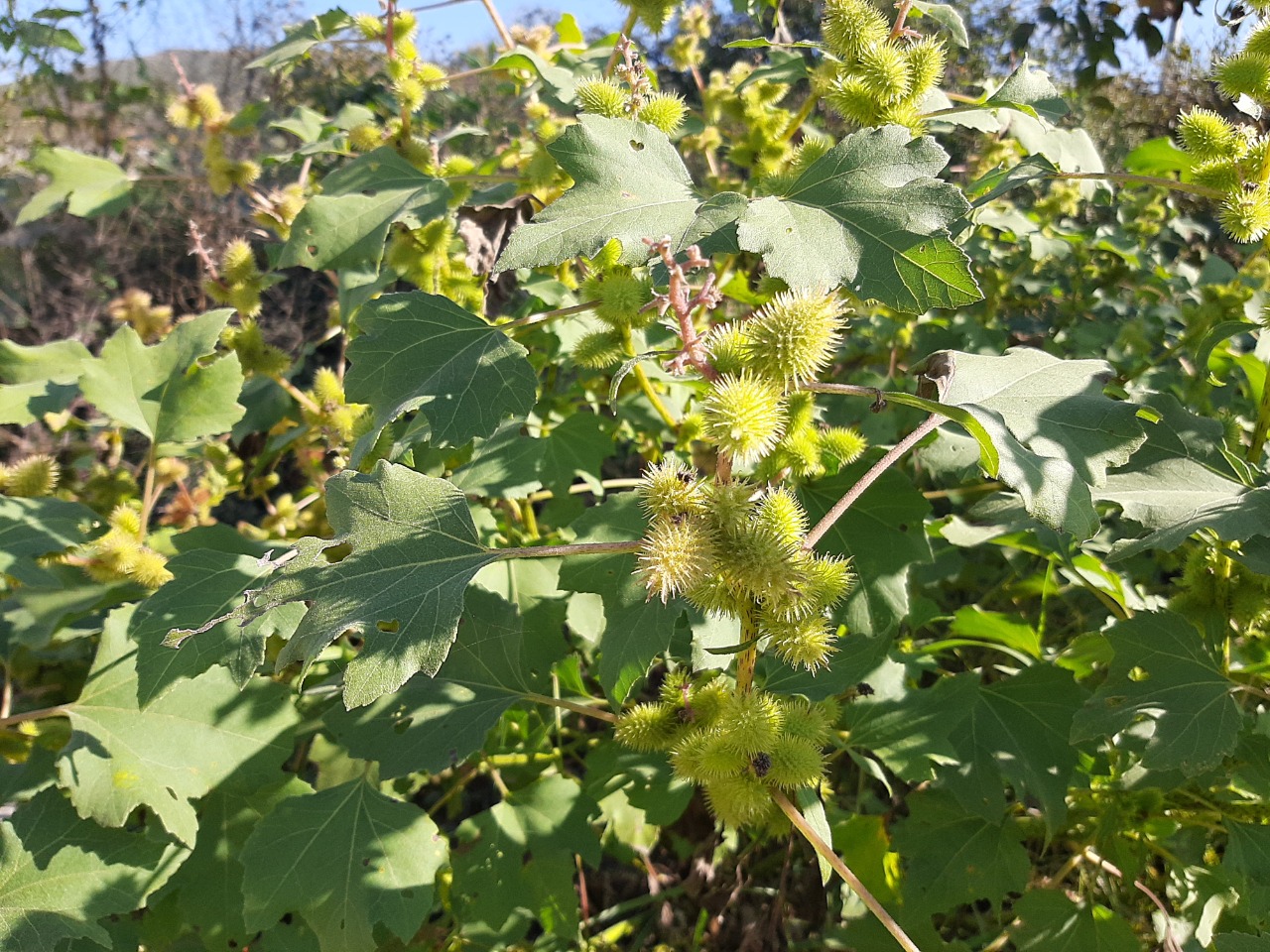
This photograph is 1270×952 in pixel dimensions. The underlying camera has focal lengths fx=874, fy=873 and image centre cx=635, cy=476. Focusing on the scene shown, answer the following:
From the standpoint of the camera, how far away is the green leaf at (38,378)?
196 cm

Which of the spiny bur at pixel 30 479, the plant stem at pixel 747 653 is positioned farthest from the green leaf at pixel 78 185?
the plant stem at pixel 747 653

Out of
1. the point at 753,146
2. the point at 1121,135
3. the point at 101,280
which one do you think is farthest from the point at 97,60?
the point at 1121,135

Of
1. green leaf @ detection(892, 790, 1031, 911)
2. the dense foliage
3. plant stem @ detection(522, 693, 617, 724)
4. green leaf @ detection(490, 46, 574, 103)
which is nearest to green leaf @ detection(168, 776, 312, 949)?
the dense foliage

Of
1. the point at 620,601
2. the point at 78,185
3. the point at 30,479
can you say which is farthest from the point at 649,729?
the point at 78,185

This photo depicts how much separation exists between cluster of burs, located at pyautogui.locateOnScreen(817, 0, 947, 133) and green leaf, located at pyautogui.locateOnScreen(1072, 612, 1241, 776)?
0.95m

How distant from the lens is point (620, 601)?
136 centimetres

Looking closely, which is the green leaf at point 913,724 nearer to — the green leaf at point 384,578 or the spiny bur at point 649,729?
the spiny bur at point 649,729

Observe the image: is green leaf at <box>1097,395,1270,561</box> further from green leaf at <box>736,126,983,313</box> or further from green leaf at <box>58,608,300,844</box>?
green leaf at <box>58,608,300,844</box>

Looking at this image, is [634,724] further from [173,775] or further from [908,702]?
[173,775]

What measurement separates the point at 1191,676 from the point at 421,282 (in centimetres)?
163

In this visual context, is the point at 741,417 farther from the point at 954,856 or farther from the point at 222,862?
the point at 222,862

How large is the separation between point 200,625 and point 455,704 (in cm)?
50

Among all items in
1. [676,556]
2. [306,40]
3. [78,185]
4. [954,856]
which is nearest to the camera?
[676,556]

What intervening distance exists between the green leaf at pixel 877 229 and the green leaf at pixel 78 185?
6.73ft
